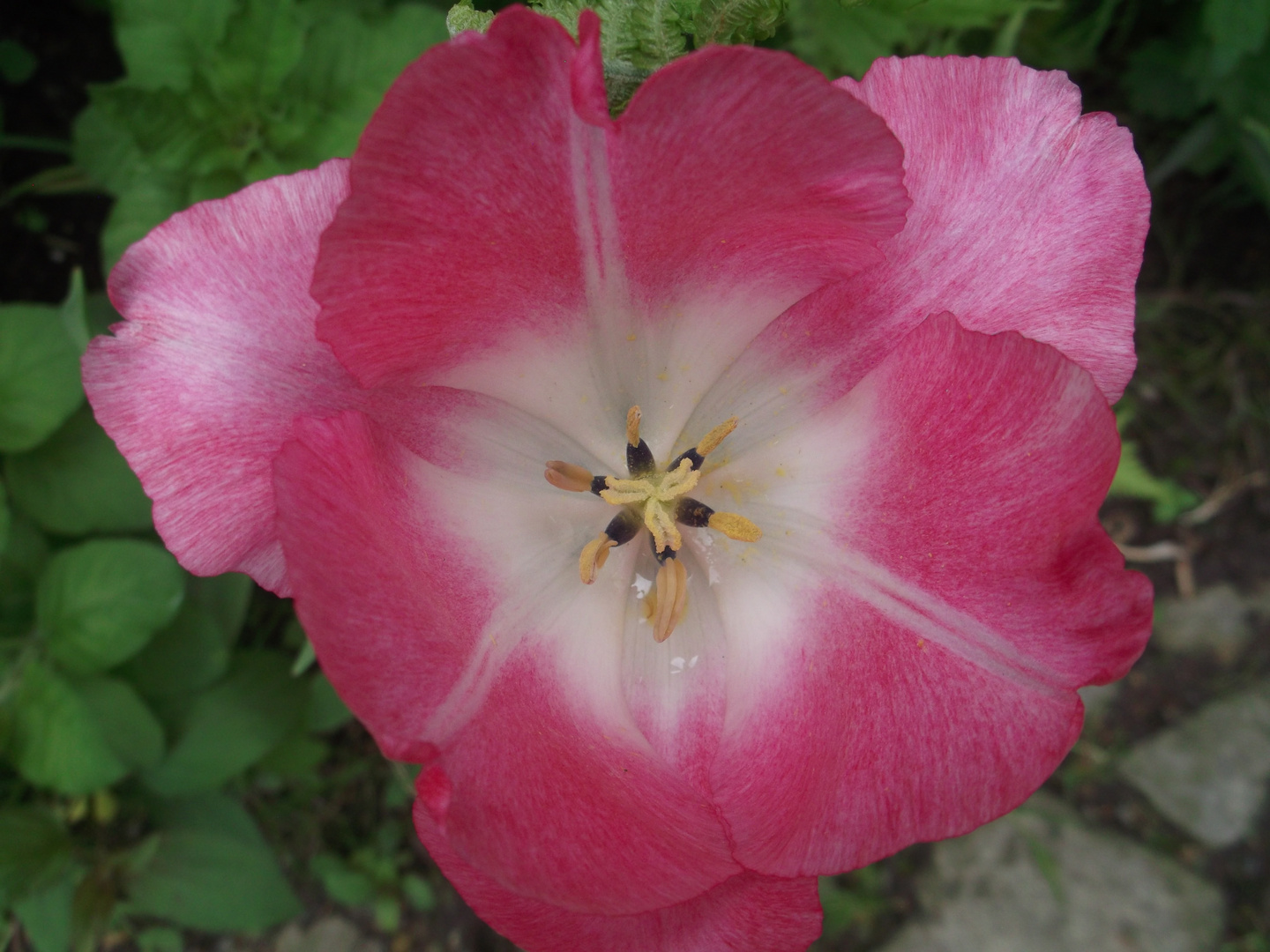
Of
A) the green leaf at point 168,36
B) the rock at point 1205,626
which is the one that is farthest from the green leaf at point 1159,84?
the green leaf at point 168,36

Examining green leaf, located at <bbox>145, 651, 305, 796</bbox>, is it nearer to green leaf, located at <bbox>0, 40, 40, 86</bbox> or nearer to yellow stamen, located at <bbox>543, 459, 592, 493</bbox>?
yellow stamen, located at <bbox>543, 459, 592, 493</bbox>

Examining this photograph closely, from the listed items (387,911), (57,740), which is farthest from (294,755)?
(387,911)

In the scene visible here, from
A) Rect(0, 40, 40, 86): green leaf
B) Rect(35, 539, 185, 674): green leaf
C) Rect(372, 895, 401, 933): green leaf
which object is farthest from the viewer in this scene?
Rect(372, 895, 401, 933): green leaf

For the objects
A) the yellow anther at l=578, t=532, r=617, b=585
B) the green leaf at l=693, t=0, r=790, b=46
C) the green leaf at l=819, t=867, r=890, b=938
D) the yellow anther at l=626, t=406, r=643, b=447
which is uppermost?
the green leaf at l=693, t=0, r=790, b=46

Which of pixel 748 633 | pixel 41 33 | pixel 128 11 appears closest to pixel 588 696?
pixel 748 633

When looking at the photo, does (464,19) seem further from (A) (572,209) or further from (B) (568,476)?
(B) (568,476)

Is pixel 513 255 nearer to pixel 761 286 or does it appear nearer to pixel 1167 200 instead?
pixel 761 286

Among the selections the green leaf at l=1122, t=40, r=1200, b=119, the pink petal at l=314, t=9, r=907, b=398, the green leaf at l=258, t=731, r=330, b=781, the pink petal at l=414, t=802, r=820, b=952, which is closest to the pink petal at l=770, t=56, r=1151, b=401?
the pink petal at l=314, t=9, r=907, b=398
